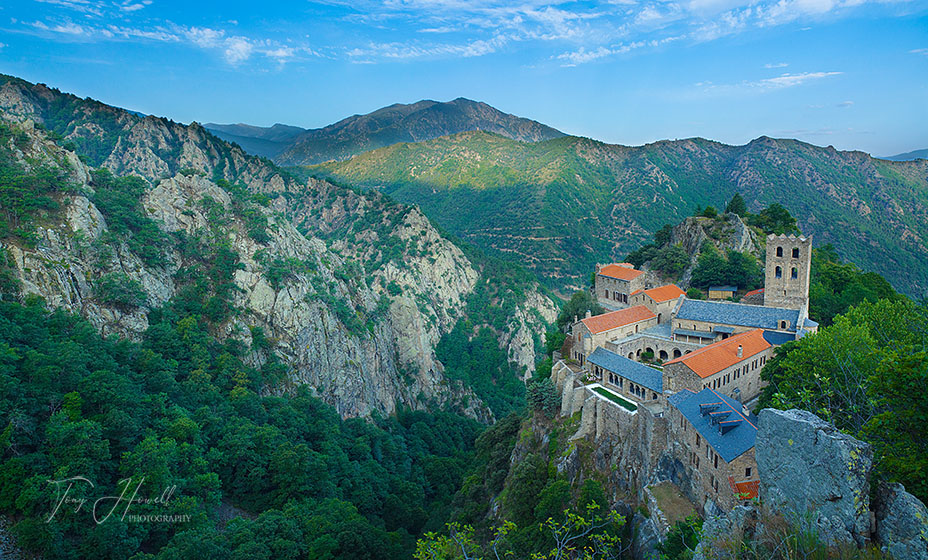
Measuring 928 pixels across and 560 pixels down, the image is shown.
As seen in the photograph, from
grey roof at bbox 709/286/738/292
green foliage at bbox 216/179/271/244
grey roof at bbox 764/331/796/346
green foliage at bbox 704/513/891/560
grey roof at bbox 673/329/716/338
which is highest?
green foliage at bbox 216/179/271/244

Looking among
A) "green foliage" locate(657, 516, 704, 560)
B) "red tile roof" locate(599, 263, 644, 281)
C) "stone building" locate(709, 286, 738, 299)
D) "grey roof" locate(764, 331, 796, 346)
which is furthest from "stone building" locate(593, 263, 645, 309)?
"green foliage" locate(657, 516, 704, 560)

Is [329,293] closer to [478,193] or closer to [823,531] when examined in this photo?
[823,531]

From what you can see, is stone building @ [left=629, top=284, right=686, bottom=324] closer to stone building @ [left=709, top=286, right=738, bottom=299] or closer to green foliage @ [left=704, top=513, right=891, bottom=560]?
stone building @ [left=709, top=286, right=738, bottom=299]

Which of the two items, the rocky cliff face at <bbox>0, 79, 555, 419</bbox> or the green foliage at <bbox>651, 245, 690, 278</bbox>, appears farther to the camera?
the green foliage at <bbox>651, 245, 690, 278</bbox>

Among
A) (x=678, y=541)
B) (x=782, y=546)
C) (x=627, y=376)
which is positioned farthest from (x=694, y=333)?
(x=782, y=546)

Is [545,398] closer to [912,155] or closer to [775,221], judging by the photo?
[775,221]

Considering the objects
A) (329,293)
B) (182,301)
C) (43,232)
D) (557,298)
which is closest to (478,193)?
(557,298)

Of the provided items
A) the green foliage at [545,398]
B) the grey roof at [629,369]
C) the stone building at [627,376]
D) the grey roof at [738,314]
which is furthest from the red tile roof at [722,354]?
the green foliage at [545,398]

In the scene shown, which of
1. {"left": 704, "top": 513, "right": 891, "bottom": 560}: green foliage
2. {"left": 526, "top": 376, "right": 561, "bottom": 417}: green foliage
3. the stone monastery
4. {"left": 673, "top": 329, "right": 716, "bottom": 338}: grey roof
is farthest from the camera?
{"left": 673, "top": 329, "right": 716, "bottom": 338}: grey roof
